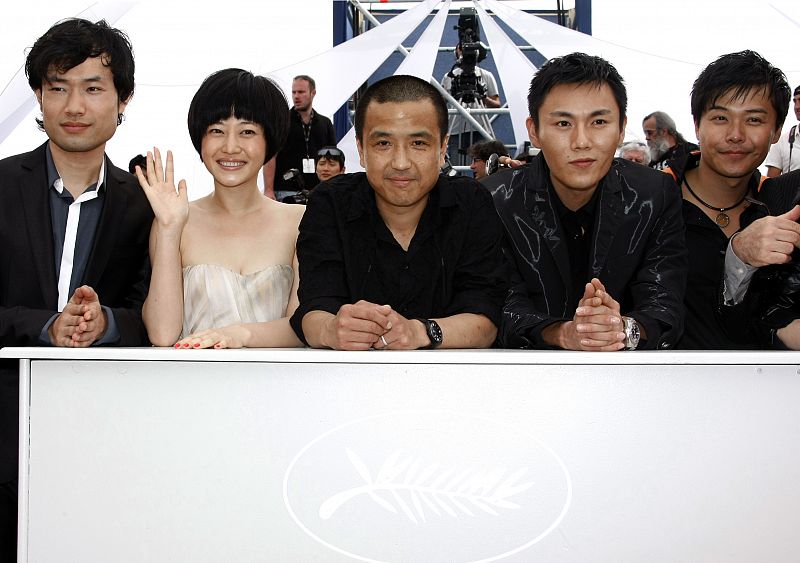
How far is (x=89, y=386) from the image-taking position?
1505mm

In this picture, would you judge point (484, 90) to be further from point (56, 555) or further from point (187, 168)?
point (56, 555)

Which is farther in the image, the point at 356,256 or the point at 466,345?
the point at 356,256

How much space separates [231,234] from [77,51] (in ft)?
2.05

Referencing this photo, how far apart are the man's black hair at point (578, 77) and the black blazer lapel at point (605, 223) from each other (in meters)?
0.20

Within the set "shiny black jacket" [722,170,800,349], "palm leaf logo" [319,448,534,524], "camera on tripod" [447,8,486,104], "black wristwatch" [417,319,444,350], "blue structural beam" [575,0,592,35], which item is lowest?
"palm leaf logo" [319,448,534,524]

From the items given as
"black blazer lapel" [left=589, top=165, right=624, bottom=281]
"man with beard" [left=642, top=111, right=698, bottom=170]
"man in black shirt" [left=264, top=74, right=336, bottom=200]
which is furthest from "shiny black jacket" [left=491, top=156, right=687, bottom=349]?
"man in black shirt" [left=264, top=74, right=336, bottom=200]

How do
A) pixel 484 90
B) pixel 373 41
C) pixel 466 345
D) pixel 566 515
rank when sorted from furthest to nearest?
pixel 484 90 < pixel 373 41 < pixel 466 345 < pixel 566 515

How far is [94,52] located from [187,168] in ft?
9.97

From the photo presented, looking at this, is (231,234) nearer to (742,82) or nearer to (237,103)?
(237,103)

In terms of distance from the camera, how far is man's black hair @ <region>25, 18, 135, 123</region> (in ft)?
7.06

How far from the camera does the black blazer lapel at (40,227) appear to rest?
1987mm

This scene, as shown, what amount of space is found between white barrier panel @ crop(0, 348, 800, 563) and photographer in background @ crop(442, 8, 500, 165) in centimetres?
465

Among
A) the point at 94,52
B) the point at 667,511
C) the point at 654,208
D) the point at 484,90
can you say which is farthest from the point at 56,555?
the point at 484,90

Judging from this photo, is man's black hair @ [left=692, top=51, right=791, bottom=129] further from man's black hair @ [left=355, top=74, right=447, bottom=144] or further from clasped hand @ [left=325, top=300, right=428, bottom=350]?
clasped hand @ [left=325, top=300, right=428, bottom=350]
